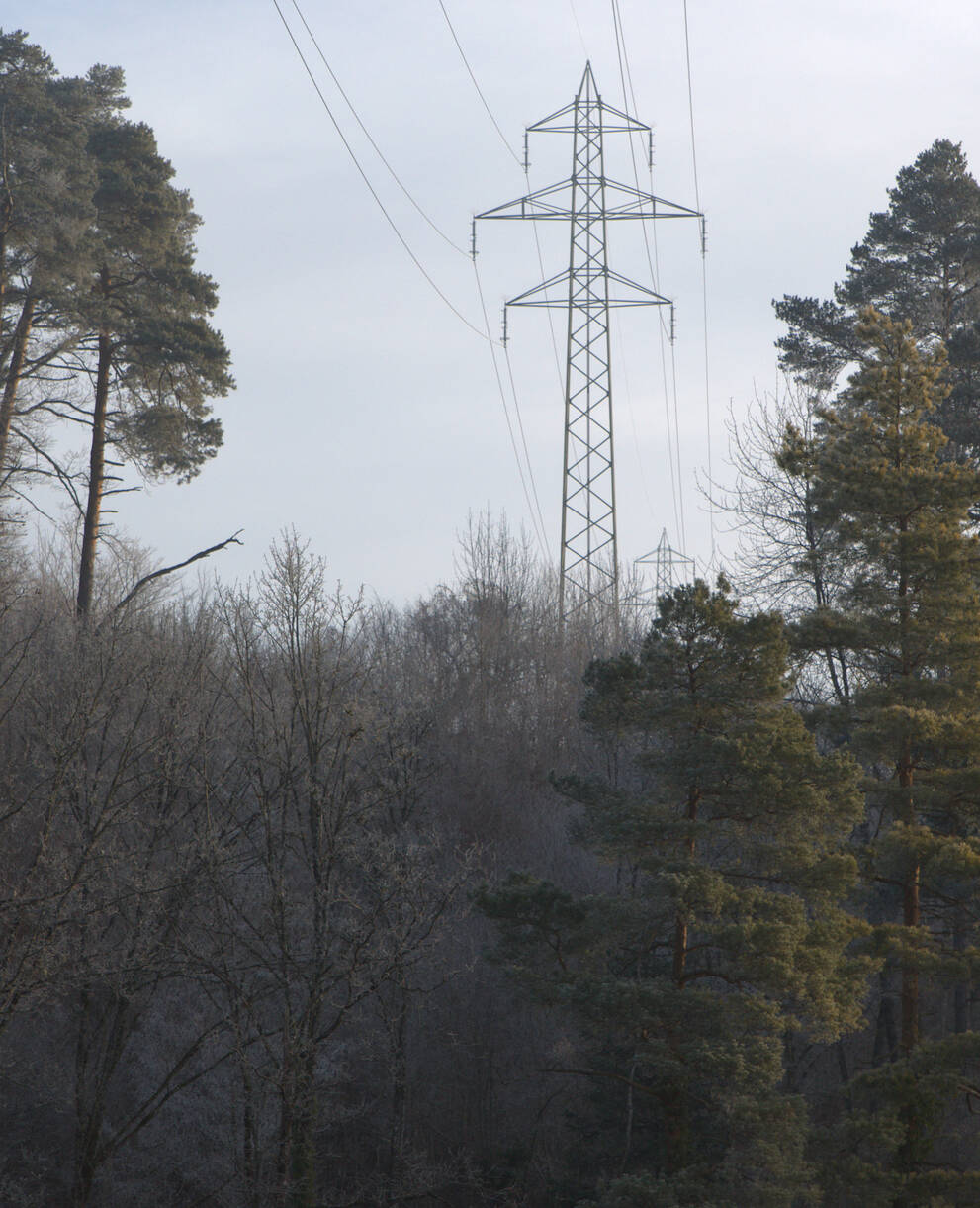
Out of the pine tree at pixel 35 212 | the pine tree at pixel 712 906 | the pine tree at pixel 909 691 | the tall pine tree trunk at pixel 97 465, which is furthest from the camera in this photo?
the tall pine tree trunk at pixel 97 465

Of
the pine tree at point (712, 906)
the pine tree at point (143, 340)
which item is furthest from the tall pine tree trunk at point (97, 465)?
the pine tree at point (712, 906)

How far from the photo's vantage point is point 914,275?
72.4 feet

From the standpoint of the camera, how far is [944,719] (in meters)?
13.4

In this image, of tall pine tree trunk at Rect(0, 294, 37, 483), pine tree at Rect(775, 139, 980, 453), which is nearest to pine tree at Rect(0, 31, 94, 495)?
tall pine tree trunk at Rect(0, 294, 37, 483)

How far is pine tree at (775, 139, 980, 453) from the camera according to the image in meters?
21.4

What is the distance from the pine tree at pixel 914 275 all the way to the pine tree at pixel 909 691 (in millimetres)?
6783

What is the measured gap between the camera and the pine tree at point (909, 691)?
12742mm

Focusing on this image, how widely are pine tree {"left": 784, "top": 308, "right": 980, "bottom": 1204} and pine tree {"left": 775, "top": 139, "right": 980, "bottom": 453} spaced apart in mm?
6783

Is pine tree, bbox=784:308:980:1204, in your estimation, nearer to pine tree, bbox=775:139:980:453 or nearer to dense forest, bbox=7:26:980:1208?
dense forest, bbox=7:26:980:1208

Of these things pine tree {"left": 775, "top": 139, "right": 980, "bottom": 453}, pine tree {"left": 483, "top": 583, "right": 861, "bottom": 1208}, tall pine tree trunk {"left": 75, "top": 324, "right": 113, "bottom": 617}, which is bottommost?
pine tree {"left": 483, "top": 583, "right": 861, "bottom": 1208}

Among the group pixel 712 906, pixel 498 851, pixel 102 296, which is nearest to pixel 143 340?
pixel 102 296

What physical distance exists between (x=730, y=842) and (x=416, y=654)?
21062 mm

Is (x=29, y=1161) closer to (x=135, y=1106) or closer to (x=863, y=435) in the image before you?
(x=135, y=1106)

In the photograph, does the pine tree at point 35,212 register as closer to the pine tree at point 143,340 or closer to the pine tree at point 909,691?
the pine tree at point 143,340
